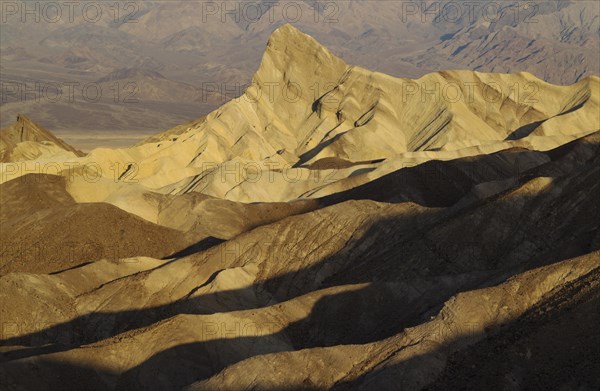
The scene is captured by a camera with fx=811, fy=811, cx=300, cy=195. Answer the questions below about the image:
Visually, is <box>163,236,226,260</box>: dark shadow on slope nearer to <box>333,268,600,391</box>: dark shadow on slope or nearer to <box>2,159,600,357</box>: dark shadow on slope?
<box>2,159,600,357</box>: dark shadow on slope

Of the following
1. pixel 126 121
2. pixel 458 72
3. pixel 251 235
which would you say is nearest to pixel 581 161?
pixel 251 235

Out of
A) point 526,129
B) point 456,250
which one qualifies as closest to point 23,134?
point 526,129

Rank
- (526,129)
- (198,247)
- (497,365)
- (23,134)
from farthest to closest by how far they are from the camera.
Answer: (526,129), (23,134), (198,247), (497,365)

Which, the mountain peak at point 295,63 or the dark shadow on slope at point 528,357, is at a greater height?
the mountain peak at point 295,63

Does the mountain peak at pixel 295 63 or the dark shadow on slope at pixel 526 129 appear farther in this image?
the mountain peak at pixel 295 63

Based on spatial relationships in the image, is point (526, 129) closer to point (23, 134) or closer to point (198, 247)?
point (198, 247)

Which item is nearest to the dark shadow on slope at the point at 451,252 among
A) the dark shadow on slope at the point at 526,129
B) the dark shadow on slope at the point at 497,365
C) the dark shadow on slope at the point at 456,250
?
the dark shadow on slope at the point at 456,250

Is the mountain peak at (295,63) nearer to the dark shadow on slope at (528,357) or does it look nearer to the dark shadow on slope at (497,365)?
the dark shadow on slope at (497,365)

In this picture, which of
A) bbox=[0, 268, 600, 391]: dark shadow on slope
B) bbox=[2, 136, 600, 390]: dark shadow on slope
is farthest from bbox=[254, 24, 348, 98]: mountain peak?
bbox=[0, 268, 600, 391]: dark shadow on slope

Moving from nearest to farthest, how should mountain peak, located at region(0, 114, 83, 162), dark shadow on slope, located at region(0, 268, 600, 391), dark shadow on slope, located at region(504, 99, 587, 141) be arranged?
dark shadow on slope, located at region(0, 268, 600, 391), mountain peak, located at region(0, 114, 83, 162), dark shadow on slope, located at region(504, 99, 587, 141)

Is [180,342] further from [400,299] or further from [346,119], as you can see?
[346,119]

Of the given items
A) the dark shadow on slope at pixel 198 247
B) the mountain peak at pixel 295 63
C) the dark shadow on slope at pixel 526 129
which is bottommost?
the dark shadow on slope at pixel 526 129
